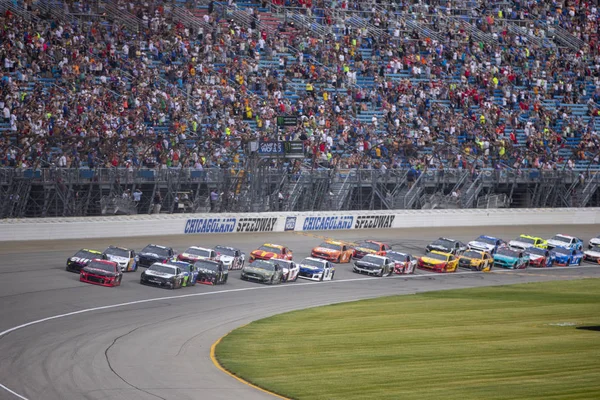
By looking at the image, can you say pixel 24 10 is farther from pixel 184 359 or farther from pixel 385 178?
pixel 184 359

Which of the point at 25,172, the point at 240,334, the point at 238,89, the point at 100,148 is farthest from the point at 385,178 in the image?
the point at 240,334

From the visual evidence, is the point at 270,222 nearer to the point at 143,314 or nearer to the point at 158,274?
the point at 158,274

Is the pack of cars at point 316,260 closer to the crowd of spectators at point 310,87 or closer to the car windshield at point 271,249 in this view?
the car windshield at point 271,249

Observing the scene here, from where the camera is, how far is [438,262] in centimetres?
4675

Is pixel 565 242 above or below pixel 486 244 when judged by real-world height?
A: above

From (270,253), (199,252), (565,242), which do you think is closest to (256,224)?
(270,253)

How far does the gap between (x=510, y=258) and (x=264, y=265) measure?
13890 millimetres

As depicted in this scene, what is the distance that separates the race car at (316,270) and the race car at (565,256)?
13859 millimetres

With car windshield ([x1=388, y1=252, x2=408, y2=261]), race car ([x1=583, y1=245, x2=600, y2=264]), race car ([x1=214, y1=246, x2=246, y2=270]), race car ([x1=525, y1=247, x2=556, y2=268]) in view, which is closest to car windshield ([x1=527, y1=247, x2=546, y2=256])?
race car ([x1=525, y1=247, x2=556, y2=268])

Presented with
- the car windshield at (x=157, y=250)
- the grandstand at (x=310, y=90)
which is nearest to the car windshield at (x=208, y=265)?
the car windshield at (x=157, y=250)

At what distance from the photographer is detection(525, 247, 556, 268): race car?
50.6 m

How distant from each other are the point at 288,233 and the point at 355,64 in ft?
47.8

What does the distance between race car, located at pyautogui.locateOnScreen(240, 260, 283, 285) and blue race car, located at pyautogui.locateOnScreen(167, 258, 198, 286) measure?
7.91ft

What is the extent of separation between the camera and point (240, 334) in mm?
30438
